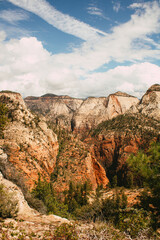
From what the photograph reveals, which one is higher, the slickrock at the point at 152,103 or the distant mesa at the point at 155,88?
the distant mesa at the point at 155,88

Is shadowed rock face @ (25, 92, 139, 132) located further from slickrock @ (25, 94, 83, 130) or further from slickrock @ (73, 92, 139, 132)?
slickrock @ (25, 94, 83, 130)

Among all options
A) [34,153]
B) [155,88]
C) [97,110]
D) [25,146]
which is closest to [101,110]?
[97,110]

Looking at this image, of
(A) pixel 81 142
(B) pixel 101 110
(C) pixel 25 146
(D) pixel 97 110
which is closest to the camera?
(C) pixel 25 146

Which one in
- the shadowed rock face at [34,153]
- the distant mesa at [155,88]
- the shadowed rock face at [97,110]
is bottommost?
the shadowed rock face at [34,153]

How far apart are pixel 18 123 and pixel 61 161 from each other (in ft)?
57.6

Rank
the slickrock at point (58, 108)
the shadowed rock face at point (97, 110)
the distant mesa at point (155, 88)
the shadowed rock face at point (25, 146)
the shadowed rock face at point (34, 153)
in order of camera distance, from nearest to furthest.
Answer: the shadowed rock face at point (25, 146)
the shadowed rock face at point (34, 153)
the distant mesa at point (155, 88)
the shadowed rock face at point (97, 110)
the slickrock at point (58, 108)

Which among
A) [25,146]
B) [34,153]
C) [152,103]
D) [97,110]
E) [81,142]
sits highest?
[152,103]

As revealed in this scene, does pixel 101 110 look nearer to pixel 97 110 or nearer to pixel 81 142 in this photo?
pixel 97 110

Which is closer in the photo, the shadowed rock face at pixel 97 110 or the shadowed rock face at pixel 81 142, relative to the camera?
the shadowed rock face at pixel 81 142

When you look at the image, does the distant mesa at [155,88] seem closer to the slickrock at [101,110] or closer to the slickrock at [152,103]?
the slickrock at [152,103]

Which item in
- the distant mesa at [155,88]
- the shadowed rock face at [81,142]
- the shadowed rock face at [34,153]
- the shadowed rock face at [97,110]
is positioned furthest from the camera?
the shadowed rock face at [97,110]

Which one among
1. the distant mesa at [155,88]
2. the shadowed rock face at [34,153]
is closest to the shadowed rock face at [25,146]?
the shadowed rock face at [34,153]

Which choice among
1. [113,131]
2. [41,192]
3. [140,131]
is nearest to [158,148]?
[41,192]

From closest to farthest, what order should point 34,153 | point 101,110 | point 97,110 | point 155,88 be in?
1. point 34,153
2. point 155,88
3. point 101,110
4. point 97,110
